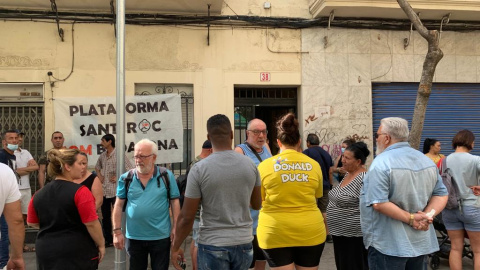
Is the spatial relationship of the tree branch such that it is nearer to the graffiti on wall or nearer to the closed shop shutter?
the closed shop shutter

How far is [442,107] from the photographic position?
9.34 m

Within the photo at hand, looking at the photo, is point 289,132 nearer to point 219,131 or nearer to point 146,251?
point 219,131

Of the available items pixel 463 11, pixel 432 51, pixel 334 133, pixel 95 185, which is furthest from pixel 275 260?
pixel 463 11

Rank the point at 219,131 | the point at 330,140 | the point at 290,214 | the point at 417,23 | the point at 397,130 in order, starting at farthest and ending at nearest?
the point at 330,140
the point at 417,23
the point at 290,214
the point at 397,130
the point at 219,131

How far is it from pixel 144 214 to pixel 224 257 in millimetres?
1164

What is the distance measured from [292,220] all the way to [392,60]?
693 cm

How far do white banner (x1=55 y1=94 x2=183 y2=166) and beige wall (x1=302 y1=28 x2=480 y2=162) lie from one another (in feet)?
9.62

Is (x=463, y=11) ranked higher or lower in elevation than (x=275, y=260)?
higher

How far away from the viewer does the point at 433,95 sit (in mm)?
9328

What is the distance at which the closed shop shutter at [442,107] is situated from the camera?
919 centimetres

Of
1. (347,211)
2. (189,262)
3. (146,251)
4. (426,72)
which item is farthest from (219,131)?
(426,72)

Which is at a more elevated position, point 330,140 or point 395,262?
point 330,140

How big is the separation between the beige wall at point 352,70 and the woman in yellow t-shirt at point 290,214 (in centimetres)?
536

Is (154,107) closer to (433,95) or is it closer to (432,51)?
(432,51)
